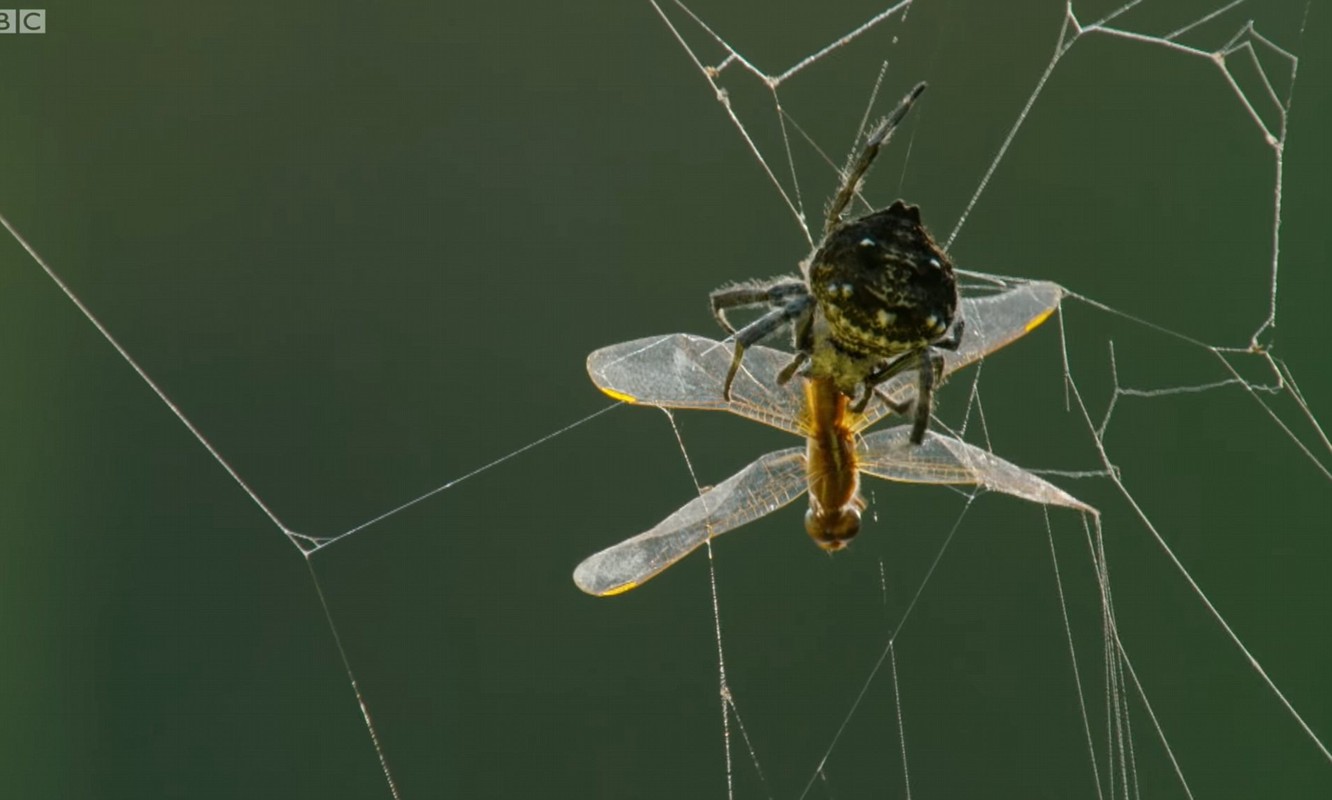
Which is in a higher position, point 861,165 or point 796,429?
point 861,165

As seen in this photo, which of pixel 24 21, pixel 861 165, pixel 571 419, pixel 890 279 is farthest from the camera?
pixel 24 21

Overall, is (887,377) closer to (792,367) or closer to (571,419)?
(792,367)

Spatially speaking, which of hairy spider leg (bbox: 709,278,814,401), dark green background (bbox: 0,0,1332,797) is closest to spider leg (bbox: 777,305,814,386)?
hairy spider leg (bbox: 709,278,814,401)

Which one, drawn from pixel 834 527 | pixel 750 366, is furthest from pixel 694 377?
pixel 834 527

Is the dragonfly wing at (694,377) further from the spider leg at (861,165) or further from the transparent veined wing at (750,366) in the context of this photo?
the spider leg at (861,165)

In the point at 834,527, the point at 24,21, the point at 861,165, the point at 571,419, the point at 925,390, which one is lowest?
the point at 571,419

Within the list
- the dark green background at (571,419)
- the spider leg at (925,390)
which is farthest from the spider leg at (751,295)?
the dark green background at (571,419)

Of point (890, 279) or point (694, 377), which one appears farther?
point (694, 377)

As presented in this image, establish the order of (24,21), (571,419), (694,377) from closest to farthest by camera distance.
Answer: (694,377)
(571,419)
(24,21)
